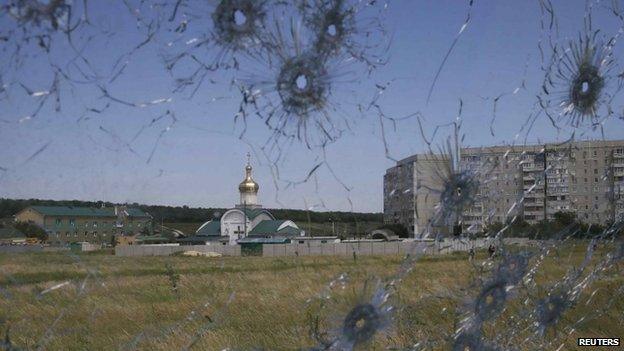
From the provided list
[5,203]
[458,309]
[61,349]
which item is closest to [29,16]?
[5,203]

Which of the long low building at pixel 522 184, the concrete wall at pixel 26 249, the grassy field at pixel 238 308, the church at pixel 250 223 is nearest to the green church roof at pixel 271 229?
the church at pixel 250 223

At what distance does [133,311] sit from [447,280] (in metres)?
1.83

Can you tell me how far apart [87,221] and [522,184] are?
2.18 m

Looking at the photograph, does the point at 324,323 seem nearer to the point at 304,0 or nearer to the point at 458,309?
the point at 458,309

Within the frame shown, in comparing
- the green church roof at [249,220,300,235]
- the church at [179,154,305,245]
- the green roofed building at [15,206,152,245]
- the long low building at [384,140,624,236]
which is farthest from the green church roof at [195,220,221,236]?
the long low building at [384,140,624,236]

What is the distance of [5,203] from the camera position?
208 centimetres

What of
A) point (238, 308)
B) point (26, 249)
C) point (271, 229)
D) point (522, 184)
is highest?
point (522, 184)

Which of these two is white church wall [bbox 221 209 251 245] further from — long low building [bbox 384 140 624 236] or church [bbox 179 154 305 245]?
long low building [bbox 384 140 624 236]

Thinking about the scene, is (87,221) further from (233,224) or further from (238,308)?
(238,308)

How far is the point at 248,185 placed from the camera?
2.44m

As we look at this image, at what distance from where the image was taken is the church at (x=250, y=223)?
8.07 feet

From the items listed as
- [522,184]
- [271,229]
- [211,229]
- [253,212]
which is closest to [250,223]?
[271,229]

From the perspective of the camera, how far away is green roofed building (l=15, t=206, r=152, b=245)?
231 cm

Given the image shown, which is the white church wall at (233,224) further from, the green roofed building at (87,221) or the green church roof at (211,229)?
the green roofed building at (87,221)
